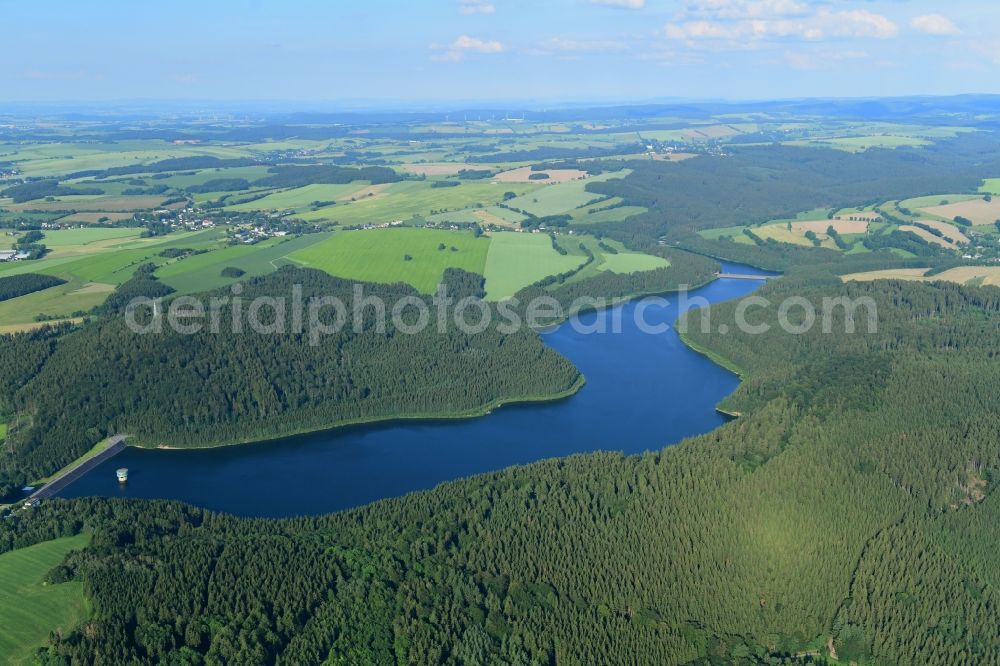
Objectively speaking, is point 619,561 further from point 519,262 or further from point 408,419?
point 519,262

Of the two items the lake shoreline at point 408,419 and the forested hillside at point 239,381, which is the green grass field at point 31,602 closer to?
the forested hillside at point 239,381

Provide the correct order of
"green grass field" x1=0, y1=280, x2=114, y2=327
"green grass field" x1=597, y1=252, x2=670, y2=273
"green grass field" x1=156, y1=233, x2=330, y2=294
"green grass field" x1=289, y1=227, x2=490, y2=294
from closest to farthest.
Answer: "green grass field" x1=0, y1=280, x2=114, y2=327
"green grass field" x1=156, y1=233, x2=330, y2=294
"green grass field" x1=289, y1=227, x2=490, y2=294
"green grass field" x1=597, y1=252, x2=670, y2=273

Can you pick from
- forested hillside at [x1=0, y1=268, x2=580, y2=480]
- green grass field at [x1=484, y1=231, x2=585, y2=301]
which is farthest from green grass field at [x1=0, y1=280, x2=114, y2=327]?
green grass field at [x1=484, y1=231, x2=585, y2=301]

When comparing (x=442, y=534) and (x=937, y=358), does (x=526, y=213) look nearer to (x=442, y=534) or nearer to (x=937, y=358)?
(x=937, y=358)

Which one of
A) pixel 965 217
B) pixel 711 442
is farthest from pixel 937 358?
pixel 965 217

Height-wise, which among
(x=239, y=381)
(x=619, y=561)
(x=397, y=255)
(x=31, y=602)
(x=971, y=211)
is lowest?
(x=619, y=561)

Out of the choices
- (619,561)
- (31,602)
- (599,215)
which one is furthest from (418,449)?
(599,215)

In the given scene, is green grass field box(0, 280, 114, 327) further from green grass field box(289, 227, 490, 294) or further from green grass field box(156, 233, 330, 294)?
green grass field box(289, 227, 490, 294)
